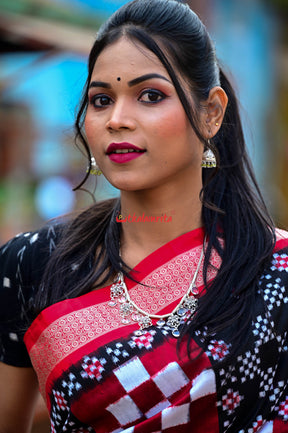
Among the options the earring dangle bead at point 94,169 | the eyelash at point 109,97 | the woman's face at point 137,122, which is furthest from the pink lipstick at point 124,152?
the earring dangle bead at point 94,169

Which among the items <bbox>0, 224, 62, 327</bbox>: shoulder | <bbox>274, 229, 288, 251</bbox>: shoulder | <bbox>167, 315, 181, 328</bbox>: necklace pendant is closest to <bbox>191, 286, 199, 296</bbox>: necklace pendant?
<bbox>167, 315, 181, 328</bbox>: necklace pendant

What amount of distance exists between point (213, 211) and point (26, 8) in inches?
143

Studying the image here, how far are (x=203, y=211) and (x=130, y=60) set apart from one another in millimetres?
567

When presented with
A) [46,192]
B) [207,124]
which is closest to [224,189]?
[207,124]

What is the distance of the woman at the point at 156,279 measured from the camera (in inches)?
65.7

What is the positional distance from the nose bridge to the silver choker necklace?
0.51 metres

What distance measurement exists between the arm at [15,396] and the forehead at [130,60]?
1066 mm

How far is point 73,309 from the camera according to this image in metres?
1.79

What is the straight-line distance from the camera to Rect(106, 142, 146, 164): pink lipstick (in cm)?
168

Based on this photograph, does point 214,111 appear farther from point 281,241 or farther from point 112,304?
point 112,304

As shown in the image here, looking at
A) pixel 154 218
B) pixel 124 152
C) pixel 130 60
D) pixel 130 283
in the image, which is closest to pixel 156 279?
pixel 130 283

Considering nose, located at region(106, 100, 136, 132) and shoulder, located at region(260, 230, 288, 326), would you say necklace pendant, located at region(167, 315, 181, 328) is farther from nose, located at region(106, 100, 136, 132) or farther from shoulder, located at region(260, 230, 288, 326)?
nose, located at region(106, 100, 136, 132)

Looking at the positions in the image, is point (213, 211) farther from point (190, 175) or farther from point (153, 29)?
point (153, 29)

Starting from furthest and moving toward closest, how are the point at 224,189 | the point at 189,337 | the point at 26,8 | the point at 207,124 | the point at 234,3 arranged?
the point at 234,3 < the point at 26,8 < the point at 224,189 < the point at 207,124 < the point at 189,337
